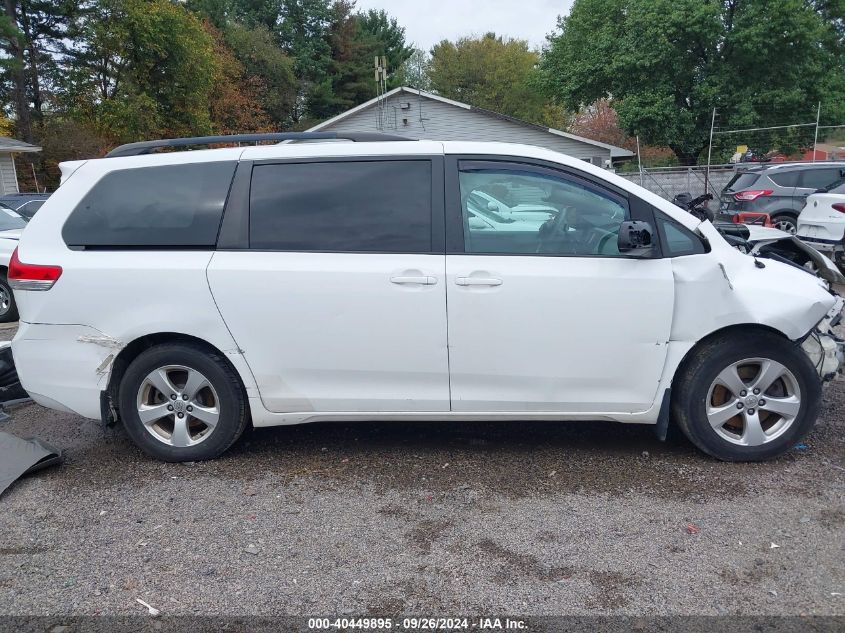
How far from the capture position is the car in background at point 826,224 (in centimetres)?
1045

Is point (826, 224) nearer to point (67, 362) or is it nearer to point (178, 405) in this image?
point (178, 405)

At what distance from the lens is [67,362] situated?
165 inches

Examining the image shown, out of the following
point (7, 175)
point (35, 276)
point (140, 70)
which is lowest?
point (7, 175)

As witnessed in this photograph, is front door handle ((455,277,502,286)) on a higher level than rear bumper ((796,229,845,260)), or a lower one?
higher

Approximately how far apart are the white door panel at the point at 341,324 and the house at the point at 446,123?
27.1 meters

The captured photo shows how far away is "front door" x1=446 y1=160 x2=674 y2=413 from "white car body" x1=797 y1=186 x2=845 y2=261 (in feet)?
26.6

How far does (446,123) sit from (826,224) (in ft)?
71.1

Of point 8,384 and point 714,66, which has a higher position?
point 714,66

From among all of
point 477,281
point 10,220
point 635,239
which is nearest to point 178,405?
point 477,281

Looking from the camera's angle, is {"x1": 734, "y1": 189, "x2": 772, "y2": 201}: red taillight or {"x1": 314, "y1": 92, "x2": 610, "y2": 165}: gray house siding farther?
{"x1": 314, "y1": 92, "x2": 610, "y2": 165}: gray house siding

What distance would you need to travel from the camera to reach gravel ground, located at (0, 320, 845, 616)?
292cm

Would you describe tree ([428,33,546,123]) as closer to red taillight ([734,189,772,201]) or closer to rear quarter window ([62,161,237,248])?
red taillight ([734,189,772,201])

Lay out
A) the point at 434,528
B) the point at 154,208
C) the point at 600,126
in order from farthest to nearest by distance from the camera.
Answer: the point at 600,126
the point at 154,208
the point at 434,528

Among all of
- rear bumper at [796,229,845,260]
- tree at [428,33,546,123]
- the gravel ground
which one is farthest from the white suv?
tree at [428,33,546,123]
